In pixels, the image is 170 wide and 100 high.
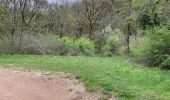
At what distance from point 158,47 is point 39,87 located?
28.7ft

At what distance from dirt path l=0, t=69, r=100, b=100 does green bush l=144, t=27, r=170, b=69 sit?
5.79 m

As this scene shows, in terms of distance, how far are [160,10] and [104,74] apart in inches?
215

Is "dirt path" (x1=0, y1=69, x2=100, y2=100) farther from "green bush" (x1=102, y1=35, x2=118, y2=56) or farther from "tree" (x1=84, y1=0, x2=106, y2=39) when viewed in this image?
"tree" (x1=84, y1=0, x2=106, y2=39)

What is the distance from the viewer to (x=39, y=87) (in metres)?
16.7

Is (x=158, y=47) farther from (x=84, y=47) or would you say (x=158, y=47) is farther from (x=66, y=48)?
(x=84, y=47)

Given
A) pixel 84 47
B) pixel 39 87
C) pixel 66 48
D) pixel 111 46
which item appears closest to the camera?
pixel 39 87

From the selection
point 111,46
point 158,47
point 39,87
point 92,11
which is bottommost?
point 39,87

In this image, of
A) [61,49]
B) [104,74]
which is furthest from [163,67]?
[61,49]

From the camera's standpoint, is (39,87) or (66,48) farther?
(66,48)

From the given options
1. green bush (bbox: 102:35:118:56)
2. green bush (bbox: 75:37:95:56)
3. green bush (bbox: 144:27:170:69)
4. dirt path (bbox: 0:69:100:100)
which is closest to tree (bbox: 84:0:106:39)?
green bush (bbox: 102:35:118:56)

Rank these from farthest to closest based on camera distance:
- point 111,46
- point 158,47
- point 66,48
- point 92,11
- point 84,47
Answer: point 92,11 → point 111,46 → point 84,47 → point 66,48 → point 158,47

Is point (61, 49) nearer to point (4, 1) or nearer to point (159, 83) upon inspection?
point (4, 1)

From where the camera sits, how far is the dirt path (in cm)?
1447

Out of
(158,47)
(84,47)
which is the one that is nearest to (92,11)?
(84,47)
